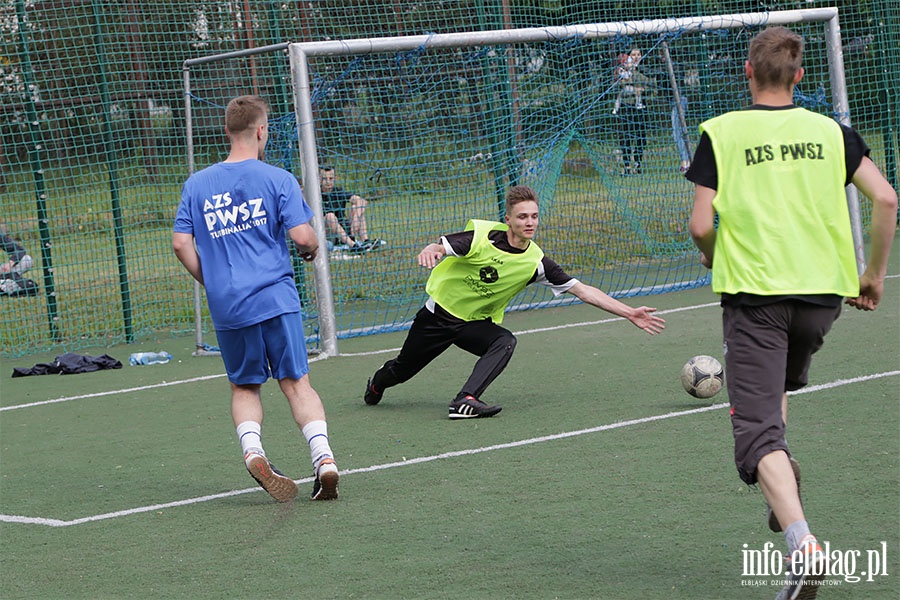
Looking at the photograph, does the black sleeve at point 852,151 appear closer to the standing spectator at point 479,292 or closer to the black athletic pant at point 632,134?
the standing spectator at point 479,292

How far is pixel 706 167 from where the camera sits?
3.98 metres

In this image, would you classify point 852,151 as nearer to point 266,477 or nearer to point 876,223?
point 876,223

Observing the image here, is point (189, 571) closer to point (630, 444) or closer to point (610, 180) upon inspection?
point (630, 444)

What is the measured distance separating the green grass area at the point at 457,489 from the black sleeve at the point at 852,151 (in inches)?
52.6

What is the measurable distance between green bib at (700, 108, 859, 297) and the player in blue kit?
7.62 feet

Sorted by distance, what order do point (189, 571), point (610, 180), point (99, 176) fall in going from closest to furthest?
point (189, 571) < point (99, 176) < point (610, 180)

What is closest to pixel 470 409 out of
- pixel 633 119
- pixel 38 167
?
pixel 38 167

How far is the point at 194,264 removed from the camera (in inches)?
228

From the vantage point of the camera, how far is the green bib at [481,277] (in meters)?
7.62

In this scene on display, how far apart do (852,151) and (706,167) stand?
0.48 meters

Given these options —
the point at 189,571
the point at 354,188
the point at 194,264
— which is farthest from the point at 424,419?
the point at 354,188

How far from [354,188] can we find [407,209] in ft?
1.99

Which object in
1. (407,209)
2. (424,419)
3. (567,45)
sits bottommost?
(424,419)

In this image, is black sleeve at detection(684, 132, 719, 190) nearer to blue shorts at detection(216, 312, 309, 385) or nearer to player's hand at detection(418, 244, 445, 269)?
blue shorts at detection(216, 312, 309, 385)
